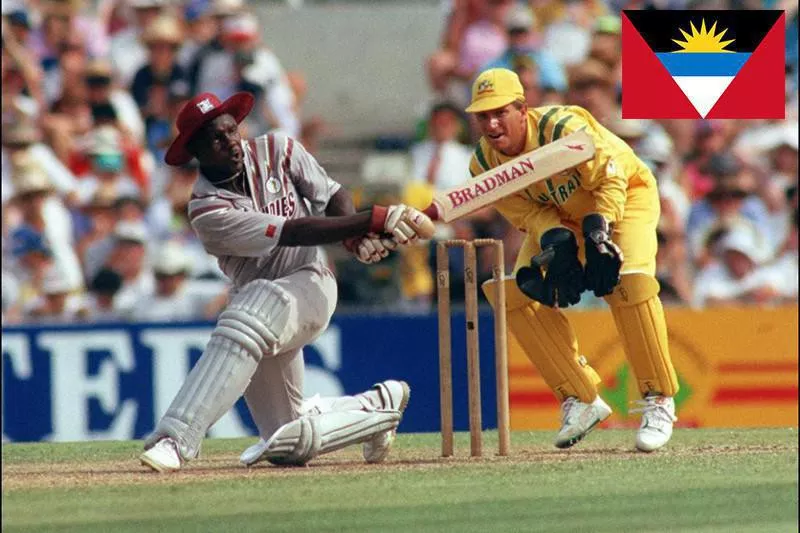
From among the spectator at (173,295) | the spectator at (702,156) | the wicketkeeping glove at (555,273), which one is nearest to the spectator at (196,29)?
the spectator at (173,295)

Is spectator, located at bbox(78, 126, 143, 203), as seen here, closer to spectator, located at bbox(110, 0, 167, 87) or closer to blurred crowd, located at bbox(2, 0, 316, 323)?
blurred crowd, located at bbox(2, 0, 316, 323)

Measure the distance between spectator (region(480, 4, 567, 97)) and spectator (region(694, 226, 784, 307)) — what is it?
1.74 meters

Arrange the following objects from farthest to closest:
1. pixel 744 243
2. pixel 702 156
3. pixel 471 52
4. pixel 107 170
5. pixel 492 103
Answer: pixel 471 52 < pixel 702 156 < pixel 107 170 < pixel 744 243 < pixel 492 103

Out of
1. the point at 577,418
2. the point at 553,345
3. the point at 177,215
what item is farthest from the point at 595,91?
the point at 577,418

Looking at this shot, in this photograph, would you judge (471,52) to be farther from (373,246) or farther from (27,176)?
(373,246)

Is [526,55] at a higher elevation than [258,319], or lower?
higher

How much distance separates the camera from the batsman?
24.1ft

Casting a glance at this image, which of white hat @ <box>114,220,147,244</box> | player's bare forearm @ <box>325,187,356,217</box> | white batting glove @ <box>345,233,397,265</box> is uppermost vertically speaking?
white hat @ <box>114,220,147,244</box>

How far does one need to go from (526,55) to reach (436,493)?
6639 millimetres

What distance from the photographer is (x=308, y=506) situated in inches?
237

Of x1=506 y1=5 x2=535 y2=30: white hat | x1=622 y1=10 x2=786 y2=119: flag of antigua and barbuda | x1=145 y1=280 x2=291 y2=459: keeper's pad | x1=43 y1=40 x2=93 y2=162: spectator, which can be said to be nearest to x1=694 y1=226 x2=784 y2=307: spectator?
x1=622 y1=10 x2=786 y2=119: flag of antigua and barbuda

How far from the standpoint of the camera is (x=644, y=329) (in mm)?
7582

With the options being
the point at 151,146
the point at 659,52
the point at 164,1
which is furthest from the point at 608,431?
the point at 164,1

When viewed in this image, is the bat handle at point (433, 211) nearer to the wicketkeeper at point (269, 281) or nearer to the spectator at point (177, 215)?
the wicketkeeper at point (269, 281)
